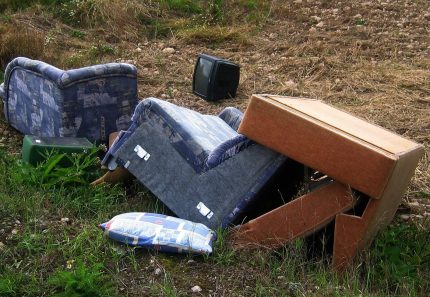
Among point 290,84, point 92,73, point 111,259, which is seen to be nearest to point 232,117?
point 92,73

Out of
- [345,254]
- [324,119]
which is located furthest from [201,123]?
[345,254]

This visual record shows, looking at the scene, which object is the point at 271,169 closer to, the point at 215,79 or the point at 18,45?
the point at 215,79

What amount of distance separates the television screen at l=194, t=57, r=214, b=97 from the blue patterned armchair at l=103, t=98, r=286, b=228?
7.09 ft

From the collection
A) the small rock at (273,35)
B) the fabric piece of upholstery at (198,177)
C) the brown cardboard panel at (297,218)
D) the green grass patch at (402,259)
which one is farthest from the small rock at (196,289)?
the small rock at (273,35)

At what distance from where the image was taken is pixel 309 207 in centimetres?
320

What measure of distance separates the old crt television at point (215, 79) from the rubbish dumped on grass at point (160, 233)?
2.94 m

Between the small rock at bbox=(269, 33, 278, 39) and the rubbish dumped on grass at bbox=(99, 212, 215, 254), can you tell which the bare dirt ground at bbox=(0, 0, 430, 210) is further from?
the rubbish dumped on grass at bbox=(99, 212, 215, 254)

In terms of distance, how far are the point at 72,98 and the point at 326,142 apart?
6.67 feet

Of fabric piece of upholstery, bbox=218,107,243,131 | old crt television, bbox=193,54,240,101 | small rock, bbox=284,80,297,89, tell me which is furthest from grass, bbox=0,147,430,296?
small rock, bbox=284,80,297,89

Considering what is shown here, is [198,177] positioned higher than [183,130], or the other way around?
[183,130]

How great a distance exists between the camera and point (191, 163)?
3.53 m

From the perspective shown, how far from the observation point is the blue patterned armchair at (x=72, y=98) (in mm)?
4539

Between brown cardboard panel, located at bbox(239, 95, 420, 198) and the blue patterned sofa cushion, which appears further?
the blue patterned sofa cushion

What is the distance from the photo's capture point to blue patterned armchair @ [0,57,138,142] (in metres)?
4.54
